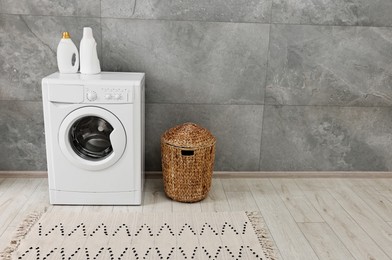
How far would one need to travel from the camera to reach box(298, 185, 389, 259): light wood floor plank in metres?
2.09

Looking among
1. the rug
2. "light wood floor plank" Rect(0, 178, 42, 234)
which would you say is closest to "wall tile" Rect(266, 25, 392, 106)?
the rug

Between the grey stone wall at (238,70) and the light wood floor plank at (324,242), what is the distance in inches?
30.6

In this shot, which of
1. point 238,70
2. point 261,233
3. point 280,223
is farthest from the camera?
point 238,70

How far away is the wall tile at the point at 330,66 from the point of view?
2824mm

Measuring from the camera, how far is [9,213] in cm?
237

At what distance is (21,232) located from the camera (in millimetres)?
2158

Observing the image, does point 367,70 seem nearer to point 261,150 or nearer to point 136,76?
point 261,150

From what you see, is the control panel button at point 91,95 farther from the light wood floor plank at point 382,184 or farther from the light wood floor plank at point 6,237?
the light wood floor plank at point 382,184

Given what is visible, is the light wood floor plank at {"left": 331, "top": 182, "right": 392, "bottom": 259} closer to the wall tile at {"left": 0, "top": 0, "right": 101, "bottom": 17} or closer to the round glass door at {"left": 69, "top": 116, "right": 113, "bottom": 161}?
the round glass door at {"left": 69, "top": 116, "right": 113, "bottom": 161}

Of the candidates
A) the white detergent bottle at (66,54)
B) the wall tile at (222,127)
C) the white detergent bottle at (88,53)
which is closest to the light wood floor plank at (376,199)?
the wall tile at (222,127)

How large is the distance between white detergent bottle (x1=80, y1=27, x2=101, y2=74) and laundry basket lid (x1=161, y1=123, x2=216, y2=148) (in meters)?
0.63

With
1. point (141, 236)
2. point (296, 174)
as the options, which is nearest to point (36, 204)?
point (141, 236)

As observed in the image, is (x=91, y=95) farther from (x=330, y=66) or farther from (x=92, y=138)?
(x=330, y=66)

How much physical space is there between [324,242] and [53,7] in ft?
7.18
